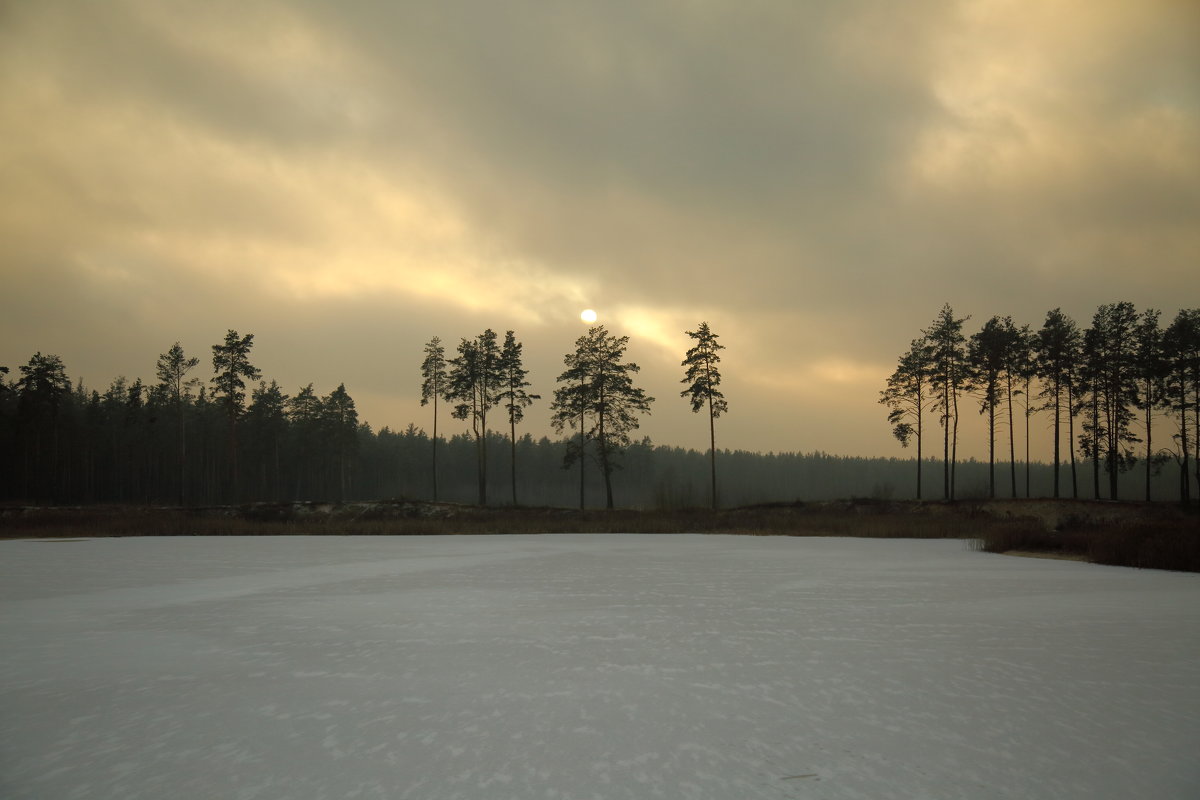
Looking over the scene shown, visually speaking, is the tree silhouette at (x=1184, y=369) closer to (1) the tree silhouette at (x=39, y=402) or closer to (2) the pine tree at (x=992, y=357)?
(2) the pine tree at (x=992, y=357)

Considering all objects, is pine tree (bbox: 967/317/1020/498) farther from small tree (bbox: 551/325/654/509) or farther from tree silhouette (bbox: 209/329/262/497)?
tree silhouette (bbox: 209/329/262/497)

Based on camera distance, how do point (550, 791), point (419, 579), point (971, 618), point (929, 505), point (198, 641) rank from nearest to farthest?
point (550, 791), point (198, 641), point (971, 618), point (419, 579), point (929, 505)

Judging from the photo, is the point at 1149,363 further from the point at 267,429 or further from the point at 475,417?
the point at 267,429

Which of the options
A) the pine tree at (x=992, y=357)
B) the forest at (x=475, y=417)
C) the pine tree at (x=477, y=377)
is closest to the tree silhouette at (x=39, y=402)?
the forest at (x=475, y=417)

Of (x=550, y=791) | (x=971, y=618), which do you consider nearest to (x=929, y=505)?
(x=971, y=618)

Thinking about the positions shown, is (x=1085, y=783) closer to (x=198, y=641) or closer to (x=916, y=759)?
(x=916, y=759)

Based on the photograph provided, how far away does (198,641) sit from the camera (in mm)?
7922

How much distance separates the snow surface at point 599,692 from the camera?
13.5ft

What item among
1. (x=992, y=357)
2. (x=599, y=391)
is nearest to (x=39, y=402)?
(x=599, y=391)

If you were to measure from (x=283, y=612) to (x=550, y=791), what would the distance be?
757 cm

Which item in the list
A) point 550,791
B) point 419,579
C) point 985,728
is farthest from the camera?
point 419,579

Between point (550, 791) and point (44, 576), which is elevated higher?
point (550, 791)

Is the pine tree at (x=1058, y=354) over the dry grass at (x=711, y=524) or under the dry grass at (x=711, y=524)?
over

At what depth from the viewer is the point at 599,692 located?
5.86 m
